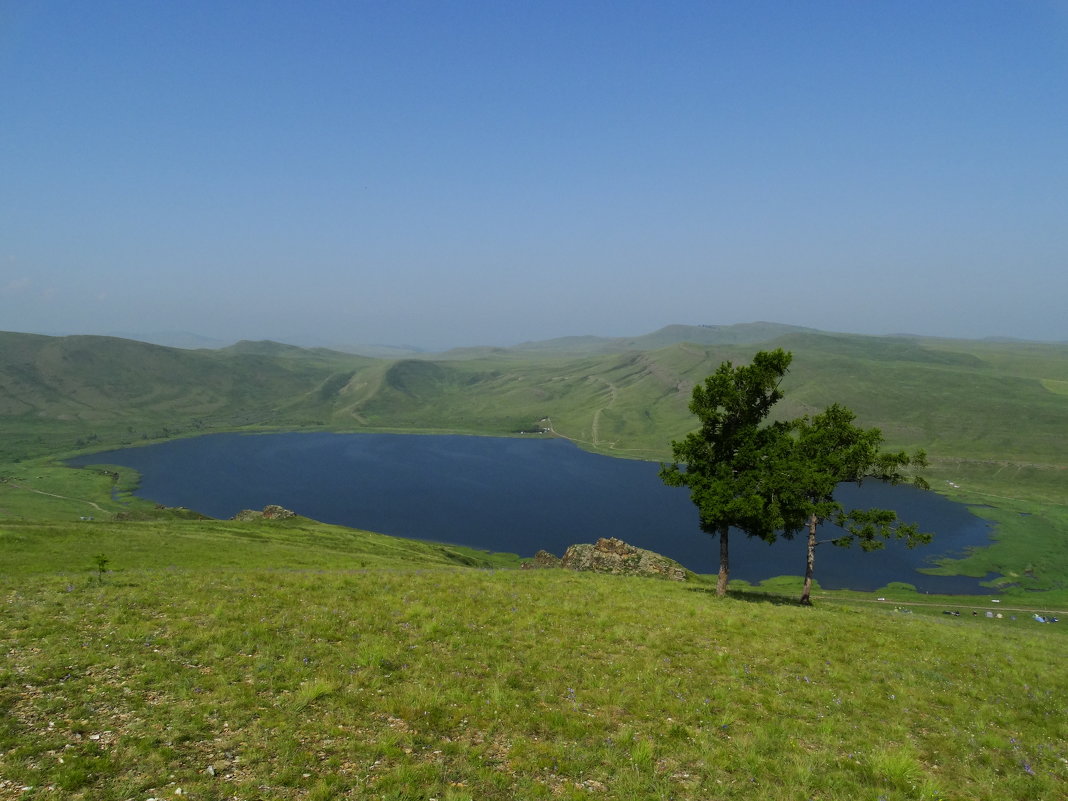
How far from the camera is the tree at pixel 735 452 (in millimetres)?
36344

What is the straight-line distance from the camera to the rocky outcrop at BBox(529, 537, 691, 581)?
65812 millimetres

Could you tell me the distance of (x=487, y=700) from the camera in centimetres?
1670

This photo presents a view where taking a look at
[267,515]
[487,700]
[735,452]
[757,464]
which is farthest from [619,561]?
[267,515]

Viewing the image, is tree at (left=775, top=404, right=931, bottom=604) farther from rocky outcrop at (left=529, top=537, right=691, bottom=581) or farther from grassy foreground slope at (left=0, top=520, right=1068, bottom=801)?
rocky outcrop at (left=529, top=537, right=691, bottom=581)

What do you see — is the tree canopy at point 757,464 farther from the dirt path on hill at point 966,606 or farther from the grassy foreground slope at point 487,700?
the dirt path on hill at point 966,606

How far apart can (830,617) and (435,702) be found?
24.9 metres

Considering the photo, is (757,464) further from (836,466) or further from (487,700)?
(487,700)

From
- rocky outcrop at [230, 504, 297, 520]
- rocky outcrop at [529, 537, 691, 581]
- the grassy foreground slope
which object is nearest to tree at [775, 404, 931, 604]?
the grassy foreground slope

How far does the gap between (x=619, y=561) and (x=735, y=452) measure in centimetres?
3445

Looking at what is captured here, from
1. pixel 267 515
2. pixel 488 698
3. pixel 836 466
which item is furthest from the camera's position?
pixel 267 515

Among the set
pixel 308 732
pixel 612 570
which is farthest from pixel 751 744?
pixel 612 570

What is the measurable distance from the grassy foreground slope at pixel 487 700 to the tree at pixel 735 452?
347 inches

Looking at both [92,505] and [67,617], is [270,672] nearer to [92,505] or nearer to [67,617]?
[67,617]

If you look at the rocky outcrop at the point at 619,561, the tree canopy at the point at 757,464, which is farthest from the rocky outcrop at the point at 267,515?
the tree canopy at the point at 757,464
